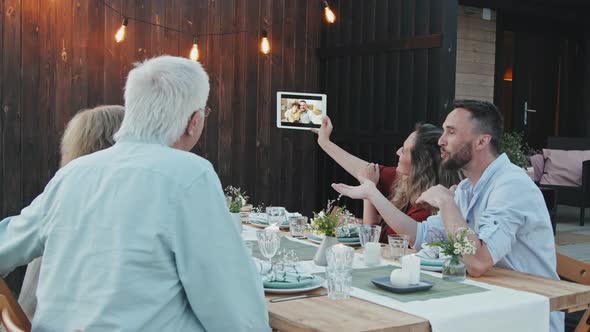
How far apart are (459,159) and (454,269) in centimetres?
62

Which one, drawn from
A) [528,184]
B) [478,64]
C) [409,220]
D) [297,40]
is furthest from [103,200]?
[478,64]

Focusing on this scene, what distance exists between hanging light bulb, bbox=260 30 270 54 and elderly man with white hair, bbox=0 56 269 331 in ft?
15.5

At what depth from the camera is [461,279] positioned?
2531mm

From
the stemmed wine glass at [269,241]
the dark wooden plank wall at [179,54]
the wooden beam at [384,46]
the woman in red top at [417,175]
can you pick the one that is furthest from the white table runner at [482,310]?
the dark wooden plank wall at [179,54]

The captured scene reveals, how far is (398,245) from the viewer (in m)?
2.91

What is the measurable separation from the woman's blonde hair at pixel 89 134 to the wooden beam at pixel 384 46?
12.3ft

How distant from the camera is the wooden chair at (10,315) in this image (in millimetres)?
1811

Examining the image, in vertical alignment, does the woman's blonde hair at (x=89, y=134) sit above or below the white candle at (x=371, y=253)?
above

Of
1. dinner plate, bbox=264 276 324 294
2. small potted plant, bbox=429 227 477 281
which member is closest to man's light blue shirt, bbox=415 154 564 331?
small potted plant, bbox=429 227 477 281

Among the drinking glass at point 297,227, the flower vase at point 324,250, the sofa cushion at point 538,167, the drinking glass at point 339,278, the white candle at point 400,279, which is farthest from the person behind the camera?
the sofa cushion at point 538,167

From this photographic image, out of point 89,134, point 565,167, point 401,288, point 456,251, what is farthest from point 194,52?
point 565,167

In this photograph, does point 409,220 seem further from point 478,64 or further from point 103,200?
point 478,64

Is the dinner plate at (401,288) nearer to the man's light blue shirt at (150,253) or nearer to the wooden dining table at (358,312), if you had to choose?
the wooden dining table at (358,312)

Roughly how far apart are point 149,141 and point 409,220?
1815mm
